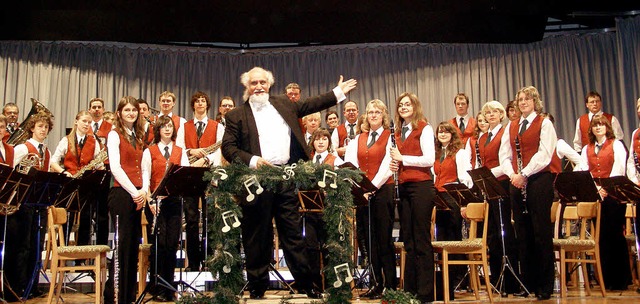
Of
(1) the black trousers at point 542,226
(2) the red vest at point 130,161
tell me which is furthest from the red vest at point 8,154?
(1) the black trousers at point 542,226

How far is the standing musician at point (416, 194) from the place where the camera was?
5828mm

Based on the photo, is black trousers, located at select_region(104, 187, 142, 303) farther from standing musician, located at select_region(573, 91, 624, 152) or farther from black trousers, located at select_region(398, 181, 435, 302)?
standing musician, located at select_region(573, 91, 624, 152)

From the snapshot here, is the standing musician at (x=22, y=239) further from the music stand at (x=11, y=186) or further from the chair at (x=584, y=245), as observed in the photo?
the chair at (x=584, y=245)

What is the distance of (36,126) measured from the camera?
7.56 metres

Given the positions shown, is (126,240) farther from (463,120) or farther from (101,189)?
(463,120)

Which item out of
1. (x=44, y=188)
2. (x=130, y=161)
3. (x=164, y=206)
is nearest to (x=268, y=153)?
(x=130, y=161)

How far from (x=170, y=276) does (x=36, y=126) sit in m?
2.44

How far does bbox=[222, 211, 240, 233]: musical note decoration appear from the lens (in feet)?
15.1

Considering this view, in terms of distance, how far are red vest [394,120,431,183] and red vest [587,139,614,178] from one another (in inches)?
109

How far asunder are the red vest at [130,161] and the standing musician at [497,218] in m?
3.35

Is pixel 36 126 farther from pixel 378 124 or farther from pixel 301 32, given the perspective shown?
pixel 301 32

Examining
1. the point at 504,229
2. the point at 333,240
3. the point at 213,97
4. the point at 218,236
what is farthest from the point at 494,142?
the point at 213,97

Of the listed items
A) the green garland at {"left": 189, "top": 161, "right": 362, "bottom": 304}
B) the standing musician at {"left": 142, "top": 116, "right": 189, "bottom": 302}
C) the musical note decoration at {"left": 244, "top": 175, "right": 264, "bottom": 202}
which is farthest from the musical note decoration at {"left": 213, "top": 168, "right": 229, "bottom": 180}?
the standing musician at {"left": 142, "top": 116, "right": 189, "bottom": 302}

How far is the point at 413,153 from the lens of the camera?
5996 mm
